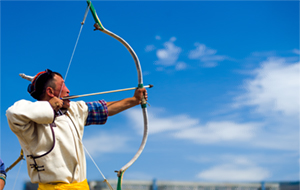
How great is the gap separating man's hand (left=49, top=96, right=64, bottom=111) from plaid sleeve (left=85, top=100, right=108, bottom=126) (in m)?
0.33

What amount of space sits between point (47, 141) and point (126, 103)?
2.31 feet

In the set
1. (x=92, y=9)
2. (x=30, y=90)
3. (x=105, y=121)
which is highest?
(x=92, y=9)

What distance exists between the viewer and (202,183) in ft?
37.1

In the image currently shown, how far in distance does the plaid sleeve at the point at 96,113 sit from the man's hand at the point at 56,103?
0.33 m

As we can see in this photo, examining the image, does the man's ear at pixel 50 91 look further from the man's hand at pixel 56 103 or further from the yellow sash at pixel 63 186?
the yellow sash at pixel 63 186

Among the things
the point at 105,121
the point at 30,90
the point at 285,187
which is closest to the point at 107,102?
the point at 105,121

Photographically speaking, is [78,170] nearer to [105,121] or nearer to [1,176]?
[105,121]

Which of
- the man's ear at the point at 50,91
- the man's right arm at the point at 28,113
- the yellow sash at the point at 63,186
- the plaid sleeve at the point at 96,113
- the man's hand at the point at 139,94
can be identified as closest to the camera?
the man's right arm at the point at 28,113

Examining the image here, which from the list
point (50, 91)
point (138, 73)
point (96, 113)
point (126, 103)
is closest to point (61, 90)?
point (50, 91)

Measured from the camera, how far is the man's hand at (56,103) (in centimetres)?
233

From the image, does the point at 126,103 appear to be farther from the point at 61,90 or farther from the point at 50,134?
the point at 50,134

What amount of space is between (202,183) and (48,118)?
977cm

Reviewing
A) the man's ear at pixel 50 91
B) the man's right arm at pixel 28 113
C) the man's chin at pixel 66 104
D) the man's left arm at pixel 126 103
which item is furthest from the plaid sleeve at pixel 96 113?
the man's right arm at pixel 28 113

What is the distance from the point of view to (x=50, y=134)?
2311mm
